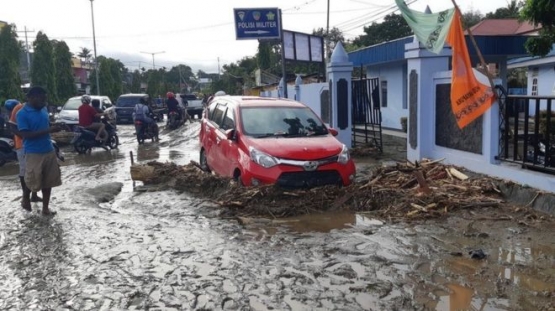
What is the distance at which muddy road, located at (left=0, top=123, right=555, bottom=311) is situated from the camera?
4.11 metres

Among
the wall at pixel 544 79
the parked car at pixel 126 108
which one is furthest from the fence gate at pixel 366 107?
the parked car at pixel 126 108

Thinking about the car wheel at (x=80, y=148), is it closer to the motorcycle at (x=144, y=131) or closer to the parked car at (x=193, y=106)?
the motorcycle at (x=144, y=131)

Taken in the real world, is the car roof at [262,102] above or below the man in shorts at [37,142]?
above

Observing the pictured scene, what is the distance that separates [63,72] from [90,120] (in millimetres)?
24830

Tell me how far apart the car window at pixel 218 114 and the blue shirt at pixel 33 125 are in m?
3.12

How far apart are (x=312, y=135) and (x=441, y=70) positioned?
3.04 m

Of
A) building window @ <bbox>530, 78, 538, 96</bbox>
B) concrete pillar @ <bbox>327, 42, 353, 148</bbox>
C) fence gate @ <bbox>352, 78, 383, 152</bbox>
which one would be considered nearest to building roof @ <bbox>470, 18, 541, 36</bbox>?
building window @ <bbox>530, 78, 538, 96</bbox>

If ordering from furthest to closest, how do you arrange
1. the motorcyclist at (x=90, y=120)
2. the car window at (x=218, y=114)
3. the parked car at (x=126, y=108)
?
1. the parked car at (x=126, y=108)
2. the motorcyclist at (x=90, y=120)
3. the car window at (x=218, y=114)

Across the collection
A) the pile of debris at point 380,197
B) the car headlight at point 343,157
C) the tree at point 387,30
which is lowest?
the pile of debris at point 380,197

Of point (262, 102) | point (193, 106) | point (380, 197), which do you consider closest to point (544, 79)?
point (262, 102)

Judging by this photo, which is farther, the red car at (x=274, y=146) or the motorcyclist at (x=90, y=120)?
the motorcyclist at (x=90, y=120)

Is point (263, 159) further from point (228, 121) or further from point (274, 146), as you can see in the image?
point (228, 121)

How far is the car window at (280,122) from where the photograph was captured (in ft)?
26.6

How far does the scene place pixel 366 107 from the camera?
507 inches
